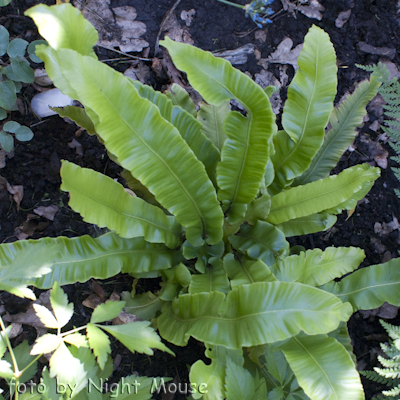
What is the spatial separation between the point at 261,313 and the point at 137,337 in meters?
0.45

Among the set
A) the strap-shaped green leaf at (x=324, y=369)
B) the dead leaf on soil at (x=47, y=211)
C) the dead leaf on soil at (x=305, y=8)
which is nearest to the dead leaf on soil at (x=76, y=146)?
the dead leaf on soil at (x=47, y=211)

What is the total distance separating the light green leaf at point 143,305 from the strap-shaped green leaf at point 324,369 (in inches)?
23.4

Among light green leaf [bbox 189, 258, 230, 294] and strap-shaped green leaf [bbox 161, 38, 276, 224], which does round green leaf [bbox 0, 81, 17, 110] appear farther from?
light green leaf [bbox 189, 258, 230, 294]

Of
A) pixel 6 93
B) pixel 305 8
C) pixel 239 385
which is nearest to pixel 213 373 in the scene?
pixel 239 385

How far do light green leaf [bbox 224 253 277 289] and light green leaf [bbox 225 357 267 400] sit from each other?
1.03ft

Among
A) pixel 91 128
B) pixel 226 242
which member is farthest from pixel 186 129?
pixel 226 242

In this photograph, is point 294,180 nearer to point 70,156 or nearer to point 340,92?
point 340,92

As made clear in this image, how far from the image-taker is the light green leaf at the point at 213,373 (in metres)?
1.23

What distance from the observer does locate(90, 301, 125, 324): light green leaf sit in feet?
3.70

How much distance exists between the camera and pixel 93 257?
140cm

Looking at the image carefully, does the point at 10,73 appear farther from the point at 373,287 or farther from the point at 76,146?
the point at 373,287

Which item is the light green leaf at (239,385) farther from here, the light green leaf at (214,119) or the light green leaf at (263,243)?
the light green leaf at (214,119)

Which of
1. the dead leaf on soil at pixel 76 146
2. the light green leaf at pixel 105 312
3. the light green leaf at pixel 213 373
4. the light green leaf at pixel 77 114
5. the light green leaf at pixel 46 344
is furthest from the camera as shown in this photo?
the dead leaf on soil at pixel 76 146


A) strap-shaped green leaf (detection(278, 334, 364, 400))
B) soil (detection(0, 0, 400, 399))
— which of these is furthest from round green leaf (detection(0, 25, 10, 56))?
strap-shaped green leaf (detection(278, 334, 364, 400))
